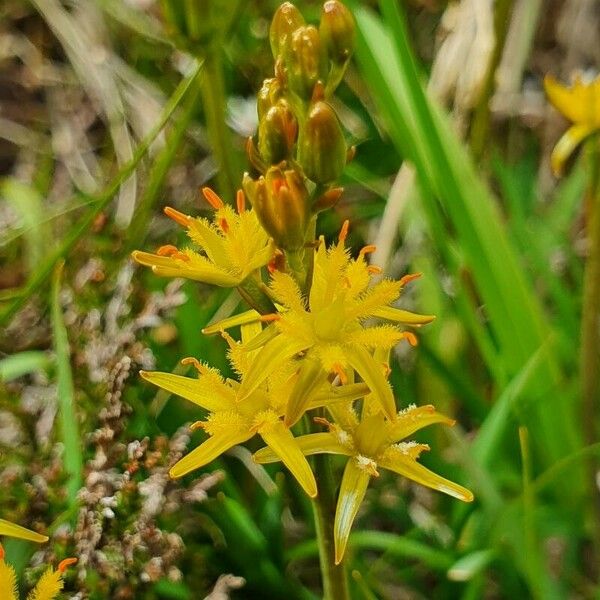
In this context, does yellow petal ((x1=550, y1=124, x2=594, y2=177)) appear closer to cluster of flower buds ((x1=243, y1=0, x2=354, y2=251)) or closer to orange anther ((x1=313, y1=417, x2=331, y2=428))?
cluster of flower buds ((x1=243, y1=0, x2=354, y2=251))

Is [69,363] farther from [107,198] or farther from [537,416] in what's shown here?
[537,416]

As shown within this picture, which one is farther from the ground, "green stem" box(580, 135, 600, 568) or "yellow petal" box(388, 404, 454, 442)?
"green stem" box(580, 135, 600, 568)

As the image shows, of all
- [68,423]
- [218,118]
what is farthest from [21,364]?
[218,118]

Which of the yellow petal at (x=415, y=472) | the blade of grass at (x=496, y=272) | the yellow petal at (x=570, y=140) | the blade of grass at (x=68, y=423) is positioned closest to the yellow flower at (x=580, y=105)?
the yellow petal at (x=570, y=140)

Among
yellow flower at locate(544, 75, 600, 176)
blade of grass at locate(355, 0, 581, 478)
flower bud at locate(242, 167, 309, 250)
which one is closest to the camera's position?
flower bud at locate(242, 167, 309, 250)

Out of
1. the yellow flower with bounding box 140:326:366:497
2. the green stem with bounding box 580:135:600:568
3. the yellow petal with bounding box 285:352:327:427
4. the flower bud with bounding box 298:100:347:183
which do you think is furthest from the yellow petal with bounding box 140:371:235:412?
the green stem with bounding box 580:135:600:568

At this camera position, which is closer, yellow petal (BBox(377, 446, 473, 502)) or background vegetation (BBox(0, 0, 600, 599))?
yellow petal (BBox(377, 446, 473, 502))

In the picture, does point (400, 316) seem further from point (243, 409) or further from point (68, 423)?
point (68, 423)

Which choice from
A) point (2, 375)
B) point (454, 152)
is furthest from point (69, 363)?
point (454, 152)
